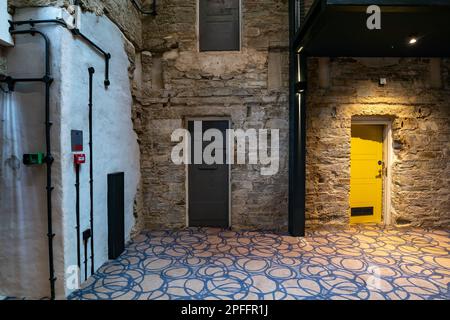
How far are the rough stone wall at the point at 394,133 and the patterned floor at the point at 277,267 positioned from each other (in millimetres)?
422

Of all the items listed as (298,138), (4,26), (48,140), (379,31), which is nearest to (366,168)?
(298,138)

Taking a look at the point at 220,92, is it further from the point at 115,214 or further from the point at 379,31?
the point at 115,214

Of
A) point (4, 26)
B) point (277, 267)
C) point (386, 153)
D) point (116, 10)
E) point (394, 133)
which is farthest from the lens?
point (386, 153)

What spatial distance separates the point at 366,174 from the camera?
361cm

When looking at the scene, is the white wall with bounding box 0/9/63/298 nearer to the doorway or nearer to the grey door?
the grey door

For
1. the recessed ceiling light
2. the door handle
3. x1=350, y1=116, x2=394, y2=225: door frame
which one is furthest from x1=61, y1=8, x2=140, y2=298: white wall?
the door handle

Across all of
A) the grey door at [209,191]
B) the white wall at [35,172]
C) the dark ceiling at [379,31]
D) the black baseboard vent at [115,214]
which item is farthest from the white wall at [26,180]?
the dark ceiling at [379,31]

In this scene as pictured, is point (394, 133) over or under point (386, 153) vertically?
over

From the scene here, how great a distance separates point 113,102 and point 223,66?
165 centimetres

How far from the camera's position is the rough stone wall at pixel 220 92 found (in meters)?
3.30

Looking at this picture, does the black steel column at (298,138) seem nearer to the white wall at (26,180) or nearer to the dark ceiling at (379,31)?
the dark ceiling at (379,31)

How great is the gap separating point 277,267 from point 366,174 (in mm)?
2368
